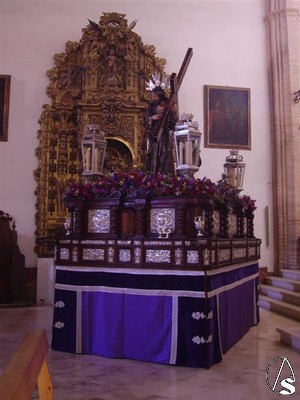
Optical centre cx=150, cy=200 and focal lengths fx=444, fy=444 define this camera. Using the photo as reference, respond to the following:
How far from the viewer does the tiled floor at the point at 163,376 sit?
4238 mm

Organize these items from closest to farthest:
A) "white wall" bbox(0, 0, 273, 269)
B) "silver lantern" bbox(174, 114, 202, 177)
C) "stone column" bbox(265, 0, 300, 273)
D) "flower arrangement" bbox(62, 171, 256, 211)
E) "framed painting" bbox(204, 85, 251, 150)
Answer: "flower arrangement" bbox(62, 171, 256, 211)
"silver lantern" bbox(174, 114, 202, 177)
"white wall" bbox(0, 0, 273, 269)
"stone column" bbox(265, 0, 300, 273)
"framed painting" bbox(204, 85, 251, 150)

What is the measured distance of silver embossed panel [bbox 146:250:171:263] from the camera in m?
5.37

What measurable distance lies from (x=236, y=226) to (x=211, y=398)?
12.3 feet

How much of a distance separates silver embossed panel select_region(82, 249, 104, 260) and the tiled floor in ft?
4.06

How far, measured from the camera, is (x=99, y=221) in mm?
6047

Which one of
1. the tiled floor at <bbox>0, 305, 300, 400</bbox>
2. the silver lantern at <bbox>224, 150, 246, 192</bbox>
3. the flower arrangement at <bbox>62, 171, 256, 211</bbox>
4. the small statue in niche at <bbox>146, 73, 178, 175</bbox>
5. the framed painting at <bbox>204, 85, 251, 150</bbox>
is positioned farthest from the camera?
the framed painting at <bbox>204, 85, 251, 150</bbox>

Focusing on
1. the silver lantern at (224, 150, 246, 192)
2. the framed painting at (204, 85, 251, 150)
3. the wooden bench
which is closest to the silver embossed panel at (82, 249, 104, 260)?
the silver lantern at (224, 150, 246, 192)

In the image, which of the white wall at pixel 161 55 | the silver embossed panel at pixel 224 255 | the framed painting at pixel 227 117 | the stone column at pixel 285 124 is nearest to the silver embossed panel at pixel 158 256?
the silver embossed panel at pixel 224 255

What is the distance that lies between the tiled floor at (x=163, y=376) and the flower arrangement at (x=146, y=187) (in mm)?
2052

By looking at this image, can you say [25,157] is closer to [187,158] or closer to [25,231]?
[25,231]

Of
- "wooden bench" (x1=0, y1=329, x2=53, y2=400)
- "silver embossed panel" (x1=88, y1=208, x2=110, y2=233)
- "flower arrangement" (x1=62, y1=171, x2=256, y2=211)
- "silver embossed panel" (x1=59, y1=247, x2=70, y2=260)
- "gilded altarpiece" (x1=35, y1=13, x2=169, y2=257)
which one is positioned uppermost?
"gilded altarpiece" (x1=35, y1=13, x2=169, y2=257)

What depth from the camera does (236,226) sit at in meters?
7.47

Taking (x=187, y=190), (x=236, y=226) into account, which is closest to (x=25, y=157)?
(x=236, y=226)

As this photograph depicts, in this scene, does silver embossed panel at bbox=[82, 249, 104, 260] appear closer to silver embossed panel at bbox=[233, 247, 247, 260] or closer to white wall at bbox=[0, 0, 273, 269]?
silver embossed panel at bbox=[233, 247, 247, 260]
